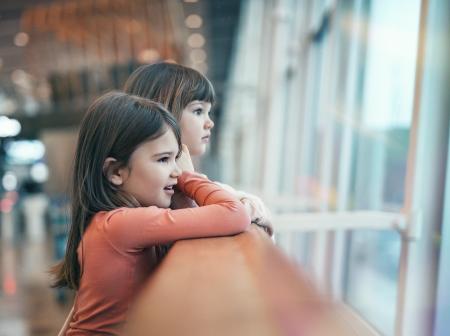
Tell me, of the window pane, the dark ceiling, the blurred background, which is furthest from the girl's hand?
the dark ceiling

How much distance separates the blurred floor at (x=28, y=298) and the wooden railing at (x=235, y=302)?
282 centimetres

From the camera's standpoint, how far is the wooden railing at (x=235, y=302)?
13.9 inches

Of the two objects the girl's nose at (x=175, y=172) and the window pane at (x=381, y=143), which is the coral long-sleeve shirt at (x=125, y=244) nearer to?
the girl's nose at (x=175, y=172)

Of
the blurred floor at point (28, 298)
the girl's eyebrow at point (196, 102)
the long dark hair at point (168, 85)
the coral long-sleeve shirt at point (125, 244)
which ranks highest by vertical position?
the long dark hair at point (168, 85)

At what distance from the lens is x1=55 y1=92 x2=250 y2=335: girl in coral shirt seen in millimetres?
792

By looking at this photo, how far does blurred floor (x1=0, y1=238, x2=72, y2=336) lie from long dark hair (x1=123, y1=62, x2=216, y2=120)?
7.44 ft

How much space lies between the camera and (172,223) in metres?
0.76

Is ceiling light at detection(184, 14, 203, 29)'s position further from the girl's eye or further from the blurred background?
the girl's eye

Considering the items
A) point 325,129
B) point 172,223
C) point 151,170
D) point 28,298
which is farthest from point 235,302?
point 28,298

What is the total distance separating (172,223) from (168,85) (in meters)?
0.50

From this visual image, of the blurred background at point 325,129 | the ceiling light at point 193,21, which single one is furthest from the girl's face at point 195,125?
the ceiling light at point 193,21

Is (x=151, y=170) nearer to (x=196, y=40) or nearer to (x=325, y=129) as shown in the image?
(x=325, y=129)

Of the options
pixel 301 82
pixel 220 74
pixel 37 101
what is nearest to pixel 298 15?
pixel 301 82

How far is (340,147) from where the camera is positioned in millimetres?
3066
